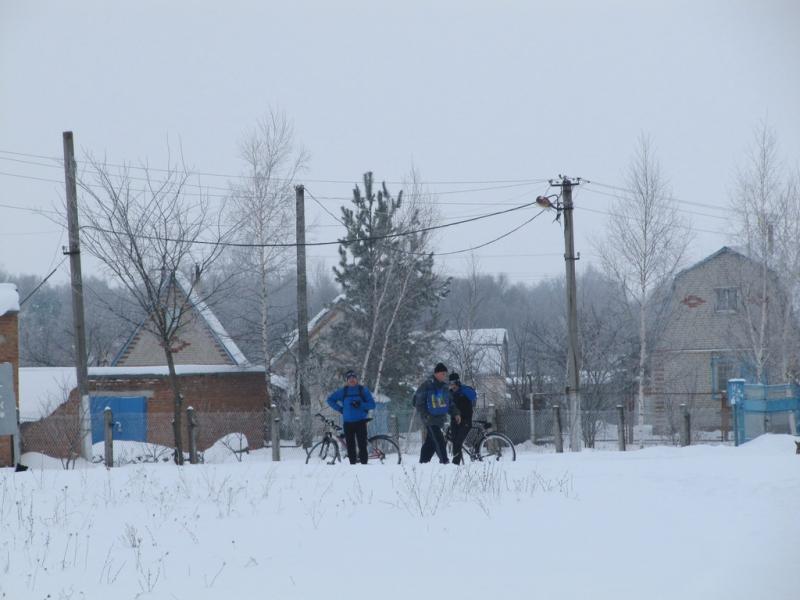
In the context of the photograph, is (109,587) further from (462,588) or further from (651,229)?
(651,229)

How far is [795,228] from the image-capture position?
110 feet

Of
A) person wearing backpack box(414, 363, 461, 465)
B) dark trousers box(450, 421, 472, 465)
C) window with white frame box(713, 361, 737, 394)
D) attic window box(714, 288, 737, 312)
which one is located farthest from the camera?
window with white frame box(713, 361, 737, 394)

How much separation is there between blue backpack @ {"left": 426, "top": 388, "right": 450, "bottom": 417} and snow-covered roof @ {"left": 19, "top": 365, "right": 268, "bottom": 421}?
16166mm

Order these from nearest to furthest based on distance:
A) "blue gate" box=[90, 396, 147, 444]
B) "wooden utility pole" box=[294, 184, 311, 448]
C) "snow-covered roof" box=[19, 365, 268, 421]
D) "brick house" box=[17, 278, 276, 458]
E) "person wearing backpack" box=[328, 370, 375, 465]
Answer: "person wearing backpack" box=[328, 370, 375, 465] → "brick house" box=[17, 278, 276, 458] → "blue gate" box=[90, 396, 147, 444] → "wooden utility pole" box=[294, 184, 311, 448] → "snow-covered roof" box=[19, 365, 268, 421]

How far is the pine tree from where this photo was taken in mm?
31141

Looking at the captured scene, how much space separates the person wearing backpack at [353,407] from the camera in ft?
52.3

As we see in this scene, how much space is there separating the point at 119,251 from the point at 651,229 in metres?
21.6

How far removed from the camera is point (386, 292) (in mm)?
31109

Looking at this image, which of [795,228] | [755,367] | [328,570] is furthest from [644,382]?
[328,570]

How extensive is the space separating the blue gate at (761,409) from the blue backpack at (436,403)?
35.1 ft

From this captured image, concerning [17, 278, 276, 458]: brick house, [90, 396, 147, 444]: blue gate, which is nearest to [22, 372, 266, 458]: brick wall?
[17, 278, 276, 458]: brick house

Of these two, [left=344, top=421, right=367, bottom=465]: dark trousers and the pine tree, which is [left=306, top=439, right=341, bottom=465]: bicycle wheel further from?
the pine tree

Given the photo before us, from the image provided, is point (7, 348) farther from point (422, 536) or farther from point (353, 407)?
point (422, 536)

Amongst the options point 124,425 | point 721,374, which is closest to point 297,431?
point 124,425
